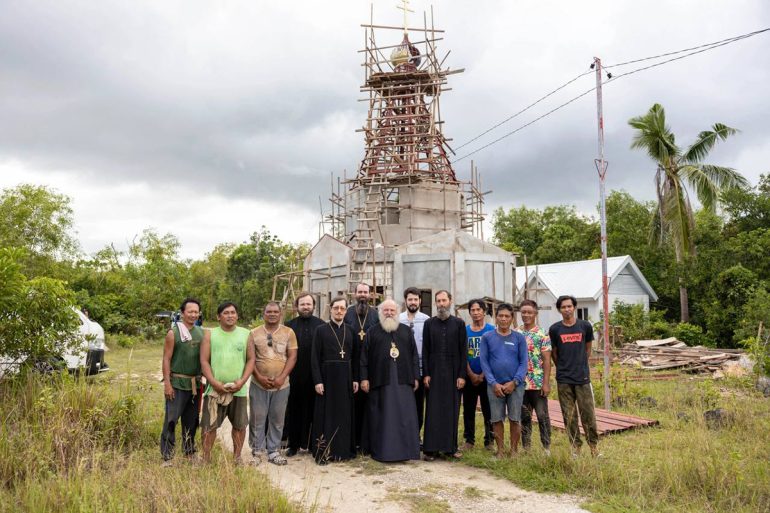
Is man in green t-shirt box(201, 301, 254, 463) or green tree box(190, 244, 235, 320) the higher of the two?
green tree box(190, 244, 235, 320)

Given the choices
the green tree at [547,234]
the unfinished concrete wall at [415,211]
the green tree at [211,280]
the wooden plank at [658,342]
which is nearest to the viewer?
the wooden plank at [658,342]

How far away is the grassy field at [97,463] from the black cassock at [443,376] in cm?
221

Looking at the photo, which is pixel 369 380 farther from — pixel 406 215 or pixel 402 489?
pixel 406 215

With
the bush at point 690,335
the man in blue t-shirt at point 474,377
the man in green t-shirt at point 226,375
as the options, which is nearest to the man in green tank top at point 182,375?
the man in green t-shirt at point 226,375

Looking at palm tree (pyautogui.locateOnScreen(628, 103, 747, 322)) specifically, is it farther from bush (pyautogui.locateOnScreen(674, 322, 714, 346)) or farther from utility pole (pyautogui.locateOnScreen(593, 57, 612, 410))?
utility pole (pyautogui.locateOnScreen(593, 57, 612, 410))

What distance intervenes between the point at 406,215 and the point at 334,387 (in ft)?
48.2

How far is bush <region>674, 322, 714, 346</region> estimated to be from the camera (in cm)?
2137

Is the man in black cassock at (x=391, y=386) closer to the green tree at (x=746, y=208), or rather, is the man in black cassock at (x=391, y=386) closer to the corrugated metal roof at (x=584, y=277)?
the corrugated metal roof at (x=584, y=277)

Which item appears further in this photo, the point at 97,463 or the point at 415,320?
the point at 415,320

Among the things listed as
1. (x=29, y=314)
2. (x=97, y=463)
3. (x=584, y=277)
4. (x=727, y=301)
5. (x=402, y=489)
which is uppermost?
(x=584, y=277)

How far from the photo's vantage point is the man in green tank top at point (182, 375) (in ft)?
20.2

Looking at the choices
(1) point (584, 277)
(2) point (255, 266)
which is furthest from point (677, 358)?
Answer: (2) point (255, 266)

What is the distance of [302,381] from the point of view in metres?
7.30

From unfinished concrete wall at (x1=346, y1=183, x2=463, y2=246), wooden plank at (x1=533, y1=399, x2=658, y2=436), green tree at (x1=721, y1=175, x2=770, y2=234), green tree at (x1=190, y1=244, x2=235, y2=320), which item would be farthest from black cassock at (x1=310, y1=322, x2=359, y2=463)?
green tree at (x1=190, y1=244, x2=235, y2=320)
